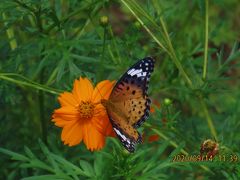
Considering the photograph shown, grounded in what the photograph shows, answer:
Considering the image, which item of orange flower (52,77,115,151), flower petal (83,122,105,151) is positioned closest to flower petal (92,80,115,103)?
orange flower (52,77,115,151)

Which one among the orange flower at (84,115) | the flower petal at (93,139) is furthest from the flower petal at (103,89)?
the flower petal at (93,139)

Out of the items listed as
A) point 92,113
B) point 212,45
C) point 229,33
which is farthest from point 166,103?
point 212,45

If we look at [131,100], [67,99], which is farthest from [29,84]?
[131,100]

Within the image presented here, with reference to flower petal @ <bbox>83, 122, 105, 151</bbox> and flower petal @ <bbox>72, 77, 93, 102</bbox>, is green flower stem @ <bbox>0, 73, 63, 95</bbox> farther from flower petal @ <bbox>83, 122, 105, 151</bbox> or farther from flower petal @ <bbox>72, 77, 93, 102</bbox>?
flower petal @ <bbox>83, 122, 105, 151</bbox>

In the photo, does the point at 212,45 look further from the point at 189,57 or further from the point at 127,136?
the point at 127,136

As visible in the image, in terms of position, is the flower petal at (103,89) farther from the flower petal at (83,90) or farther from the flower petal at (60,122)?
the flower petal at (60,122)

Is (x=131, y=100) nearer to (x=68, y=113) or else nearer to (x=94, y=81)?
(x=68, y=113)

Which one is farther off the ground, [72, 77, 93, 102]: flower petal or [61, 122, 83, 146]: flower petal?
[72, 77, 93, 102]: flower petal
